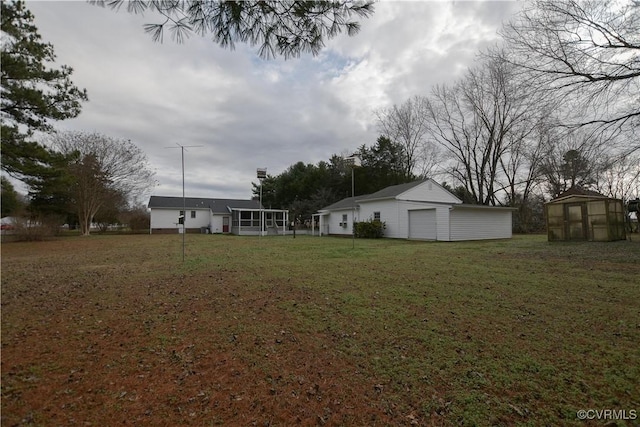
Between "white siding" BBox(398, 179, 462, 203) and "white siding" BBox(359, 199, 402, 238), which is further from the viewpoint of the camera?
"white siding" BBox(398, 179, 462, 203)

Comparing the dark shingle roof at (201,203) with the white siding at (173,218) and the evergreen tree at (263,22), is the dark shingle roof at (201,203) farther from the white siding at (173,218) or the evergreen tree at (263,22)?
the evergreen tree at (263,22)

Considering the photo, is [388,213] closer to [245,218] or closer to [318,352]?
[245,218]

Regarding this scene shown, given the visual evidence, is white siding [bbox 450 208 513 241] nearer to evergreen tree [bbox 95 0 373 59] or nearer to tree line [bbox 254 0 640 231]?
tree line [bbox 254 0 640 231]

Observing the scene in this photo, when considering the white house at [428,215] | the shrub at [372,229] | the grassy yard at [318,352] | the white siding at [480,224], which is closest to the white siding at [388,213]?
the white house at [428,215]

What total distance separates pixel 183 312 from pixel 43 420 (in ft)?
7.02

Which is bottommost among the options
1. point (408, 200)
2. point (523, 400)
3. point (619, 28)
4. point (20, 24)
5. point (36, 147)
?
point (523, 400)

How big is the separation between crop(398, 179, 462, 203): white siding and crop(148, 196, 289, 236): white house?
514 inches

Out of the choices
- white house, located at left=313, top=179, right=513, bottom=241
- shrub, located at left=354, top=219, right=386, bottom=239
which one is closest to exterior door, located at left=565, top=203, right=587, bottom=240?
white house, located at left=313, top=179, right=513, bottom=241

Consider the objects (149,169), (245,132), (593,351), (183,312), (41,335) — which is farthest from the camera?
(149,169)

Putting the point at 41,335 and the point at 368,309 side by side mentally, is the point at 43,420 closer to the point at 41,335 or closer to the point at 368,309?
the point at 41,335

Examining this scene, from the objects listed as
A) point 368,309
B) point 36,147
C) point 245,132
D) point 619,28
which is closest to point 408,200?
point 245,132

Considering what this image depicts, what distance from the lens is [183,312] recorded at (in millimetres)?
4242

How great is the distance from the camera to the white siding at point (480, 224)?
17.9 meters

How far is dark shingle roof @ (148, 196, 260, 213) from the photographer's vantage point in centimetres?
3077
